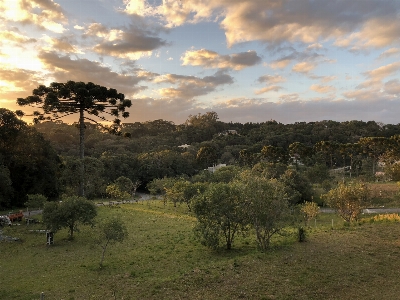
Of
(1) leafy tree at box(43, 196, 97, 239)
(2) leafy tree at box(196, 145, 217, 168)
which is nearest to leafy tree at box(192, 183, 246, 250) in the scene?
(1) leafy tree at box(43, 196, 97, 239)

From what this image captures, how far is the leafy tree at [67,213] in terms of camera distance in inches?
770

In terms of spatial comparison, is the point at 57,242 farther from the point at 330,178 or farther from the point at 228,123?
the point at 228,123

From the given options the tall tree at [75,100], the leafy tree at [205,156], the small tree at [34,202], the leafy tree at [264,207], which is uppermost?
the tall tree at [75,100]

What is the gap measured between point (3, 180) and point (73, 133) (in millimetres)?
63761

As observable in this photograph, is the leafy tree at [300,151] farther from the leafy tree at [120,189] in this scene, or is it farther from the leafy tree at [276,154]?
the leafy tree at [120,189]

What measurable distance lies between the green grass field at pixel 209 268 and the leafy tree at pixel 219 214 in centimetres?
96

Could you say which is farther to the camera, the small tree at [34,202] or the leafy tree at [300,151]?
the leafy tree at [300,151]

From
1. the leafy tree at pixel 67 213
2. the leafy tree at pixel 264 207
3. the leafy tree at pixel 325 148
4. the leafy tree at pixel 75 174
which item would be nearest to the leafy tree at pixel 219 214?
the leafy tree at pixel 264 207

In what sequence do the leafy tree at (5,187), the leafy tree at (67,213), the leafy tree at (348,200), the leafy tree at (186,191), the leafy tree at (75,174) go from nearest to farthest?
the leafy tree at (67,213) < the leafy tree at (348,200) < the leafy tree at (5,187) < the leafy tree at (186,191) < the leafy tree at (75,174)

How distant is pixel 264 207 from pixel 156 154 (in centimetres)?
5394

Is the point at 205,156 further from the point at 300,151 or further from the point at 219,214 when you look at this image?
the point at 219,214

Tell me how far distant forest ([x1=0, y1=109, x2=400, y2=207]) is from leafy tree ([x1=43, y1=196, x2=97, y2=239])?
440 inches

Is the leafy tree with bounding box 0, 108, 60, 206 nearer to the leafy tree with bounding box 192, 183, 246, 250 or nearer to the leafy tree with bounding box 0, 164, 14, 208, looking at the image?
the leafy tree with bounding box 0, 164, 14, 208

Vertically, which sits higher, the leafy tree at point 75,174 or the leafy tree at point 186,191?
the leafy tree at point 75,174
